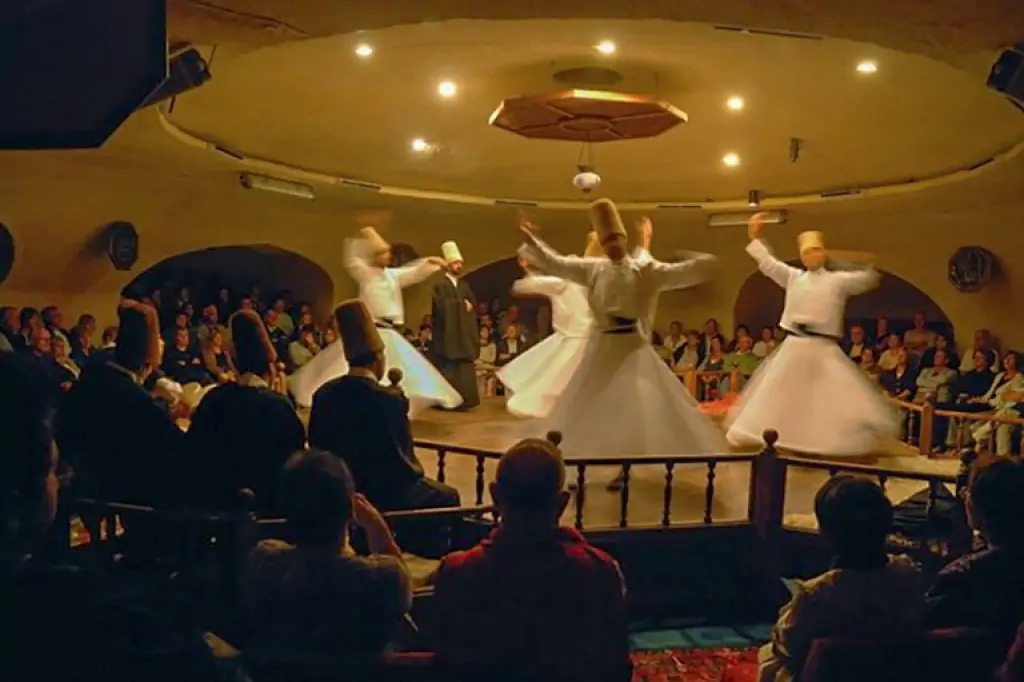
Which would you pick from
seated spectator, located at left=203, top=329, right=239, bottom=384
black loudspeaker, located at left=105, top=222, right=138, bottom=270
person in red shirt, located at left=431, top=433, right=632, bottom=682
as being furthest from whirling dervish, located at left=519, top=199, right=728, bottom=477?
black loudspeaker, located at left=105, top=222, right=138, bottom=270

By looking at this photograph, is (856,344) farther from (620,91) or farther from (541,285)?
(620,91)

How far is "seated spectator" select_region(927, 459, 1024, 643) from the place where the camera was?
2285 mm

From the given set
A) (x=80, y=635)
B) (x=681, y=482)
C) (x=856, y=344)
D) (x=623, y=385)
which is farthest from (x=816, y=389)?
(x=80, y=635)

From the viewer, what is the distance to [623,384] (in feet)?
18.5

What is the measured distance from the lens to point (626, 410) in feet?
18.3

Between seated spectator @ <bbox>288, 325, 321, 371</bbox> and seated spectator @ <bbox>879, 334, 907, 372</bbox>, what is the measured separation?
21.0 ft

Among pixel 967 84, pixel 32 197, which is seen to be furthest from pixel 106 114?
pixel 32 197

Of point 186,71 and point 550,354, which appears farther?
point 550,354

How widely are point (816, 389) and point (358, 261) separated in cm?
363

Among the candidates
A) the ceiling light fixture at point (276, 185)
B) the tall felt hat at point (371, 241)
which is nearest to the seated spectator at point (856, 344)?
the tall felt hat at point (371, 241)

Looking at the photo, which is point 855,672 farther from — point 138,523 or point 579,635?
point 138,523

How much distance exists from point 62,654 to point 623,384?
4.32 meters

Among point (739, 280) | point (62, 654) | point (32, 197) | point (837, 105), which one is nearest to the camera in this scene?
point (62, 654)

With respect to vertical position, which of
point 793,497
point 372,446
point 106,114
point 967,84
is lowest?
point 793,497
